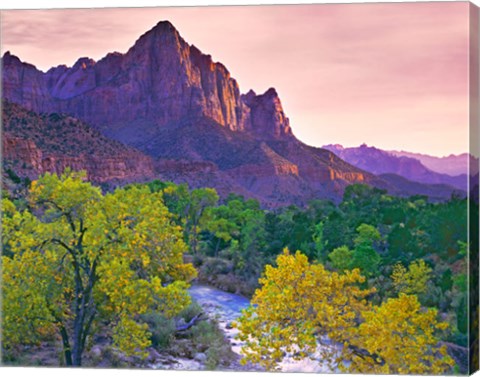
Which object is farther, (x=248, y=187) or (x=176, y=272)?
(x=248, y=187)

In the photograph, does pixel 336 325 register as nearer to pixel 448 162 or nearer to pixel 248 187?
pixel 448 162

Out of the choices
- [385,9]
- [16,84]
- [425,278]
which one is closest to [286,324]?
[425,278]

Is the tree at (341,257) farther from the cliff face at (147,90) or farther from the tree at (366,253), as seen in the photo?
the cliff face at (147,90)

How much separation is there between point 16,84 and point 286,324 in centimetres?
578

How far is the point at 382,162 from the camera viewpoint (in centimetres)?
1432

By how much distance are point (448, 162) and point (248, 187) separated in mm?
3855

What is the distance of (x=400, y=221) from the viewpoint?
14.9m

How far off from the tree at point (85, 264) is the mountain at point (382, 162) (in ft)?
9.73

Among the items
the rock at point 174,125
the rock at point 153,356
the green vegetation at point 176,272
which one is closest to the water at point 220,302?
the green vegetation at point 176,272

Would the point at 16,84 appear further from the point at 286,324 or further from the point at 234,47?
the point at 286,324

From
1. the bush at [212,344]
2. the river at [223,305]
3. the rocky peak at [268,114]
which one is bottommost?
the bush at [212,344]

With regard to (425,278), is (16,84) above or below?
above

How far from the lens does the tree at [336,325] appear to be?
12.5 metres

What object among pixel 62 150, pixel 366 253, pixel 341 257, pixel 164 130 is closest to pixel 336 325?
pixel 366 253
